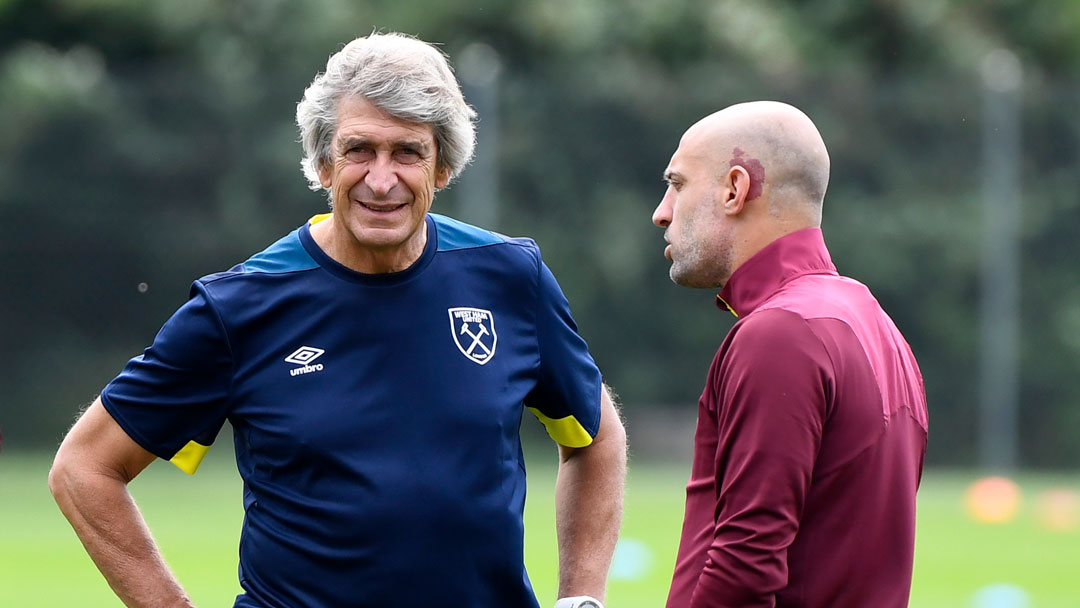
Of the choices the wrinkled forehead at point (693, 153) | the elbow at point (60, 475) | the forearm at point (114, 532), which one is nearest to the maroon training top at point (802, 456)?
the wrinkled forehead at point (693, 153)

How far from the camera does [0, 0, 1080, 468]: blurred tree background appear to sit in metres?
14.2

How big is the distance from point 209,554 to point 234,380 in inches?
257

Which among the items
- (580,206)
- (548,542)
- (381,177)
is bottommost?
(381,177)

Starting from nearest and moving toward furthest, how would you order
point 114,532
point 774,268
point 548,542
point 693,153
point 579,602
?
point 774,268, point 693,153, point 114,532, point 579,602, point 548,542

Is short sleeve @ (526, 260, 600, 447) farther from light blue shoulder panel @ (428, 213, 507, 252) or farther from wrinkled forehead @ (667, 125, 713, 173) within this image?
wrinkled forehead @ (667, 125, 713, 173)

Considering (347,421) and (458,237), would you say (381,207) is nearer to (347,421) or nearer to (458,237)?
(458,237)

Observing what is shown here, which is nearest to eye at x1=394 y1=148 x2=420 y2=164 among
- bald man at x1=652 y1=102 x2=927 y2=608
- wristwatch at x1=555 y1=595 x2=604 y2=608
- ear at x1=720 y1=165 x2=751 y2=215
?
bald man at x1=652 y1=102 x2=927 y2=608

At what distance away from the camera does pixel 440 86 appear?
367 cm

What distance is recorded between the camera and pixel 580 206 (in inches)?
579

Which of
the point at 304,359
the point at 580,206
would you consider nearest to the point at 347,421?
the point at 304,359

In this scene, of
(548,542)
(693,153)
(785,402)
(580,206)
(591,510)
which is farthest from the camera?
(580,206)

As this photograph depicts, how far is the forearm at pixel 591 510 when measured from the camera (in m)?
4.01

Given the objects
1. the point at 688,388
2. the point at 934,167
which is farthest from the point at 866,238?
the point at 688,388

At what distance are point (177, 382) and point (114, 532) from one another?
400 mm
